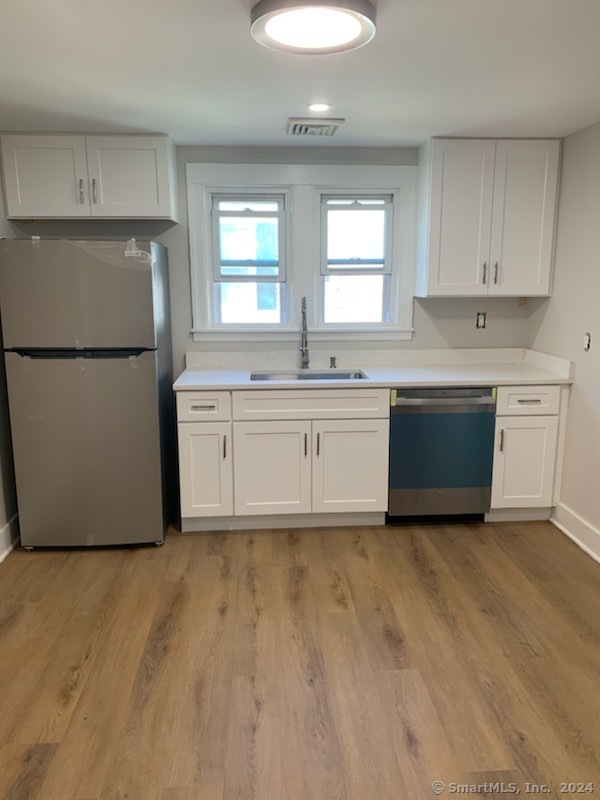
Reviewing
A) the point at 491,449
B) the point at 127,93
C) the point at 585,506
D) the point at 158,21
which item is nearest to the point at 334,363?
the point at 491,449

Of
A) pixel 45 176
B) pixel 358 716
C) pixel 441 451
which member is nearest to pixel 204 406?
pixel 441 451

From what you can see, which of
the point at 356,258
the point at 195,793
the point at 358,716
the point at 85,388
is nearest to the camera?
the point at 195,793

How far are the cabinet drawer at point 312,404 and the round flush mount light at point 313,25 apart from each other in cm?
182

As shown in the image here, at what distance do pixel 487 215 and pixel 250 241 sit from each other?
151cm

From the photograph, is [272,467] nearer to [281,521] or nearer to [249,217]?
[281,521]

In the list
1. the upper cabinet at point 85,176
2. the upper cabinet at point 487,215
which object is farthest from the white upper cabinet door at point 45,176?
the upper cabinet at point 487,215

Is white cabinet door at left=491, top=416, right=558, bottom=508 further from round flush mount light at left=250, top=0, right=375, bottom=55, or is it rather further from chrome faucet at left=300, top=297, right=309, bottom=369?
round flush mount light at left=250, top=0, right=375, bottom=55

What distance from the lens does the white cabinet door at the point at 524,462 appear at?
350 cm

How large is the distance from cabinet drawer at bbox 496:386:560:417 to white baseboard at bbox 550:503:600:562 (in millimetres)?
623

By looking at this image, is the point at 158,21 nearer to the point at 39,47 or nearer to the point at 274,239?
the point at 39,47

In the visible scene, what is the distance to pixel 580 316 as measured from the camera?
3354 millimetres

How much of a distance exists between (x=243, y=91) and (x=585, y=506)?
2.87m

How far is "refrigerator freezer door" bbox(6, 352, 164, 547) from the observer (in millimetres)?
3104

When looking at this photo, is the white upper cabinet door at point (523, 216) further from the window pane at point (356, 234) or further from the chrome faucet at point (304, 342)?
the chrome faucet at point (304, 342)
